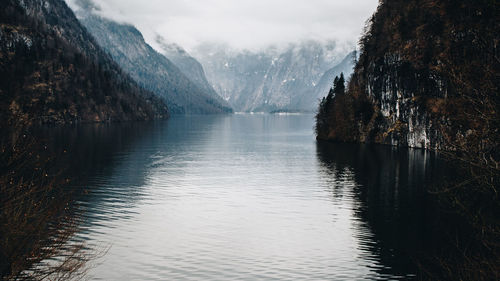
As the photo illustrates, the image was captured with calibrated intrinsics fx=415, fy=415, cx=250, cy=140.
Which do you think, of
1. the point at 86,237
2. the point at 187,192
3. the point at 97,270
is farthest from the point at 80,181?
the point at 97,270

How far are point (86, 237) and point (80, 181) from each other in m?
26.2

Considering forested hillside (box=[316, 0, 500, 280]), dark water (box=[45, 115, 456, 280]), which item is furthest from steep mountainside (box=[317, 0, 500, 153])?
dark water (box=[45, 115, 456, 280])

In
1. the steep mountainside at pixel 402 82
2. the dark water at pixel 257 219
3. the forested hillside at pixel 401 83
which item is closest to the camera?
the dark water at pixel 257 219

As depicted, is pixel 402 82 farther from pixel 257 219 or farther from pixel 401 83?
pixel 257 219

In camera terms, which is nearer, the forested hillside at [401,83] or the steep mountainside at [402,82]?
the forested hillside at [401,83]

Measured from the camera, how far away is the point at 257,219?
41250 millimetres

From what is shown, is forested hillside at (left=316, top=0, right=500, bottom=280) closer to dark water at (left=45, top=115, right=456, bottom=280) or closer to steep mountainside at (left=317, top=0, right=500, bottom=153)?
steep mountainside at (left=317, top=0, right=500, bottom=153)

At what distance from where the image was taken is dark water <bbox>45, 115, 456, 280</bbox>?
92.9ft

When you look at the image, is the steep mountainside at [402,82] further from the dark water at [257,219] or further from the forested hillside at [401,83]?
the dark water at [257,219]

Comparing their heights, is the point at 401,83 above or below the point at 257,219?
above

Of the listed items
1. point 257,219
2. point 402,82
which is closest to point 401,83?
point 402,82

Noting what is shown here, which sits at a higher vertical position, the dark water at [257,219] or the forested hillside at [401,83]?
the forested hillside at [401,83]

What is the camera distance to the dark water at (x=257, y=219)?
2831 centimetres

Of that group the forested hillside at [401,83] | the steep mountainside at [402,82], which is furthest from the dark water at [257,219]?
the steep mountainside at [402,82]
